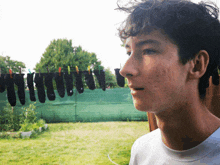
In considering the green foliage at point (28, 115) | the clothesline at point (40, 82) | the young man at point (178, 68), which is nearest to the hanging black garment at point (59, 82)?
the clothesline at point (40, 82)

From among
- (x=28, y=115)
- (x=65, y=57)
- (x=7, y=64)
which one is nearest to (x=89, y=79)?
(x=28, y=115)

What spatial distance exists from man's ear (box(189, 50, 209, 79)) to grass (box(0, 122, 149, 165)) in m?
2.22

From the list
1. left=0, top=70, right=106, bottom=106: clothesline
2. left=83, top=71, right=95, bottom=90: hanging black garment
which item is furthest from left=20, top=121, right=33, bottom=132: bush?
left=83, top=71, right=95, bottom=90: hanging black garment

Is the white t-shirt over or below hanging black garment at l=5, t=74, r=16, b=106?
below

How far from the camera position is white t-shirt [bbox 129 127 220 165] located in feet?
1.25

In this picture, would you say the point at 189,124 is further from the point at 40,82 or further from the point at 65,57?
the point at 65,57

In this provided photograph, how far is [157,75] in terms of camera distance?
1.21ft

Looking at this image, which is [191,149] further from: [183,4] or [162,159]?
[183,4]

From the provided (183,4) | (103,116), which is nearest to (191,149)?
(183,4)

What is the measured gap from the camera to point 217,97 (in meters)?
0.78

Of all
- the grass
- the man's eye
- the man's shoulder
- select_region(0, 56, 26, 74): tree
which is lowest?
the grass

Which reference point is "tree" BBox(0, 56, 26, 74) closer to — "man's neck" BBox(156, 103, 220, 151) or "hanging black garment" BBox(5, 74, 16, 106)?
"hanging black garment" BBox(5, 74, 16, 106)

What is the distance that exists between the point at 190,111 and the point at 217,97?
50 centimetres

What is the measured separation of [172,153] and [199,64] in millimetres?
239
